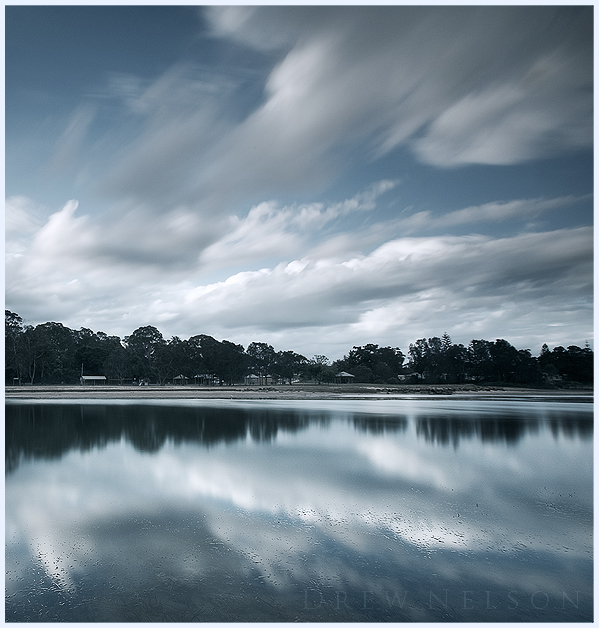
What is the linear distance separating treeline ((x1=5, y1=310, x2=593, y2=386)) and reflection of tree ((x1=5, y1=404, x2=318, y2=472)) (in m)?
62.4

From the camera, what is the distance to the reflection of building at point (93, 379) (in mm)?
92037

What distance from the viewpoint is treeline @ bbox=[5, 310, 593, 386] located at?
261ft

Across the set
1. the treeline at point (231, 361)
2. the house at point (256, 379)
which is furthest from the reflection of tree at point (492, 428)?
the house at point (256, 379)

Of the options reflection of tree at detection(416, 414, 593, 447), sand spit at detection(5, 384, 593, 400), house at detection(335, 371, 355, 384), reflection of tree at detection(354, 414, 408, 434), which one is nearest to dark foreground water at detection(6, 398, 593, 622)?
reflection of tree at detection(416, 414, 593, 447)

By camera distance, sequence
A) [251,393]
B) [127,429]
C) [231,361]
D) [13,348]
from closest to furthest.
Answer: [127,429], [251,393], [13,348], [231,361]

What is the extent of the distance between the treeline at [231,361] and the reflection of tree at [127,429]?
62.4 m

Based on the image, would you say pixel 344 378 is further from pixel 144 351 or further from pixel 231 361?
pixel 144 351

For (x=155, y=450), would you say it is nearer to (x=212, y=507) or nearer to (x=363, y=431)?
(x=212, y=507)

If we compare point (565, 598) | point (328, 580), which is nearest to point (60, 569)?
point (328, 580)

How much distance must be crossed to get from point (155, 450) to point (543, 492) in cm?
1162

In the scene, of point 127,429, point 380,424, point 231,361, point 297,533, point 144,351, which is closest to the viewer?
point 297,533

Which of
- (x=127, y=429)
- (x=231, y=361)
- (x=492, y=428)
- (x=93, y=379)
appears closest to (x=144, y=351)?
(x=93, y=379)

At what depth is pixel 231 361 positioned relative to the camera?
301 ft

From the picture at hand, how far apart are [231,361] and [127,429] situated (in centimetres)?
7228
